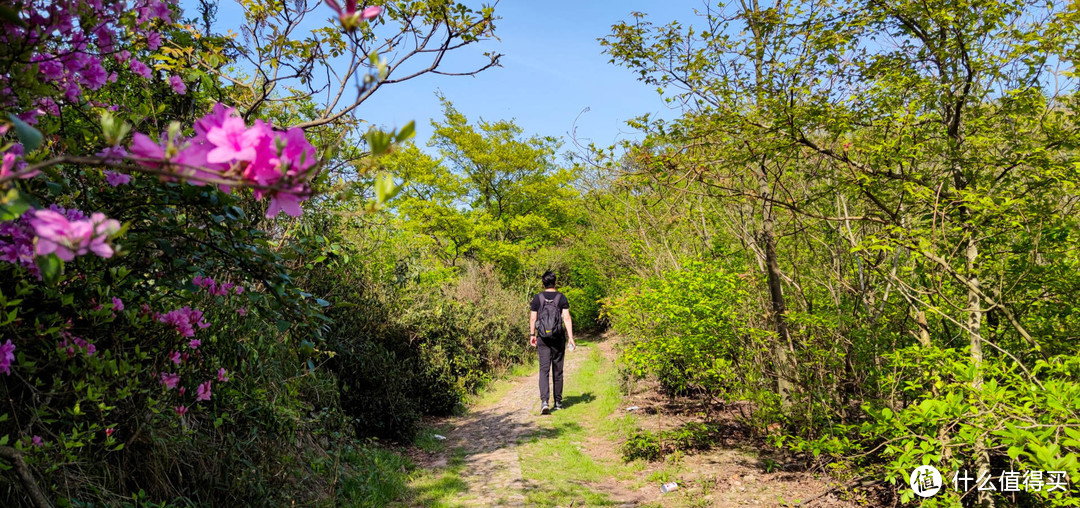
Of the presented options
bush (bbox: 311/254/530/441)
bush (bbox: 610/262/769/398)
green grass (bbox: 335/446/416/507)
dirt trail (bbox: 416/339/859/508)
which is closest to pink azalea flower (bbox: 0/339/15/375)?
bush (bbox: 311/254/530/441)

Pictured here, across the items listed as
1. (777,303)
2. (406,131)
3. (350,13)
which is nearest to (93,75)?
(350,13)

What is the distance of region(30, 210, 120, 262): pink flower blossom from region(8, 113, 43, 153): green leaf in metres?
0.12

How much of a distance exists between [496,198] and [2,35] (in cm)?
2151

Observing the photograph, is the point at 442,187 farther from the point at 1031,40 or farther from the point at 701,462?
the point at 1031,40

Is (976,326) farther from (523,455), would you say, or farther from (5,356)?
(5,356)

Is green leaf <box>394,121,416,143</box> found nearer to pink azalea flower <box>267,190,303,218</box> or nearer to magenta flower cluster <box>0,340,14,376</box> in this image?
pink azalea flower <box>267,190,303,218</box>

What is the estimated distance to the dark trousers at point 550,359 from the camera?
7156mm

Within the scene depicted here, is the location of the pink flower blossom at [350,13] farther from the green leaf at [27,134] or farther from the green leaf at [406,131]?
the green leaf at [27,134]

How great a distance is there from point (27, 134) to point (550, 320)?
6.48 metres

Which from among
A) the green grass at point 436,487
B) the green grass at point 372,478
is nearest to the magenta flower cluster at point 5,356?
the green grass at point 372,478

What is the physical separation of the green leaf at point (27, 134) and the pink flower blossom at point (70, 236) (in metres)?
0.12

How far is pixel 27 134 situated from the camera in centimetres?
82

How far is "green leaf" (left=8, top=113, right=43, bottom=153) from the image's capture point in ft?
2.68

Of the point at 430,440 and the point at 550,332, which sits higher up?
the point at 550,332
